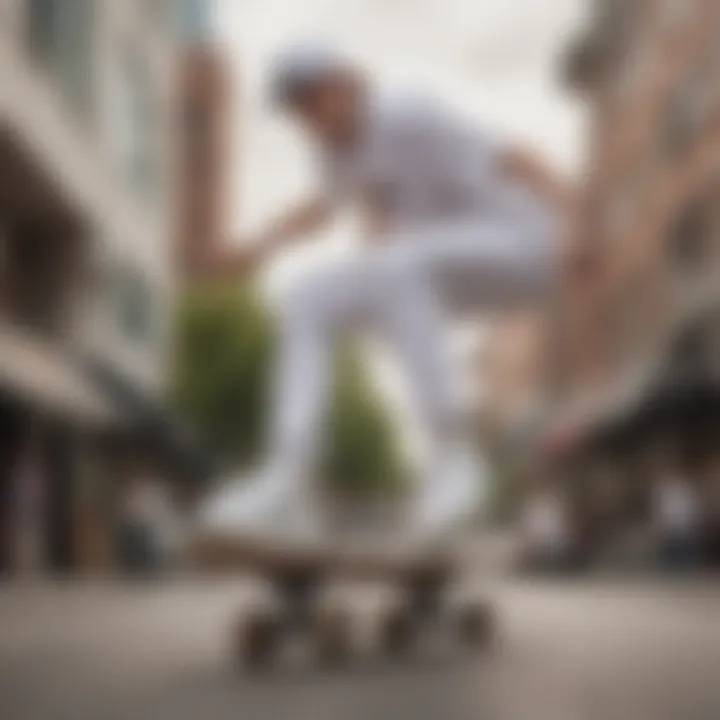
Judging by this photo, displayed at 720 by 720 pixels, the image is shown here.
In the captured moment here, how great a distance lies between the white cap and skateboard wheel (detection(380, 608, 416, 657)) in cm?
36

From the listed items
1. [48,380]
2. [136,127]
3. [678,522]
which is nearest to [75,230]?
[136,127]

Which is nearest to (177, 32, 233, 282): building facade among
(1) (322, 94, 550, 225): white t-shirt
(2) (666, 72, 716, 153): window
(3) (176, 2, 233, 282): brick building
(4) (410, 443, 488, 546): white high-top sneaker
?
(3) (176, 2, 233, 282): brick building

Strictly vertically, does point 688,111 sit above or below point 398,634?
above

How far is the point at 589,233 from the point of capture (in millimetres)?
768

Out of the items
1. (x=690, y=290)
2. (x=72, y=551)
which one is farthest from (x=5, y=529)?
(x=690, y=290)

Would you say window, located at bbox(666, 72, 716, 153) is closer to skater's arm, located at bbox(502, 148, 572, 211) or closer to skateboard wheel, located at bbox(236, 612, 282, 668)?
skater's arm, located at bbox(502, 148, 572, 211)

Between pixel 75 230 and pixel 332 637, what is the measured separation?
0.52 meters

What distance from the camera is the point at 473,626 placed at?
831 mm

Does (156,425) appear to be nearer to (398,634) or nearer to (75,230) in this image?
(398,634)

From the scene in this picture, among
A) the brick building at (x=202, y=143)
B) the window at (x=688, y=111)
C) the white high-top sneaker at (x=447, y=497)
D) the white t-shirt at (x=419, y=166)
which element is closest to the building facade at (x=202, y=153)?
the brick building at (x=202, y=143)

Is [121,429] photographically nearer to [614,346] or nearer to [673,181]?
[614,346]

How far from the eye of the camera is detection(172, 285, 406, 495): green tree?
28.8 inches

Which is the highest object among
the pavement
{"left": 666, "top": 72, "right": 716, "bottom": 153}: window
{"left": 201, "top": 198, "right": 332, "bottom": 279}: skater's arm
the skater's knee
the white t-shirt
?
{"left": 666, "top": 72, "right": 716, "bottom": 153}: window

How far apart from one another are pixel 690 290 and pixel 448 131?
33 centimetres
